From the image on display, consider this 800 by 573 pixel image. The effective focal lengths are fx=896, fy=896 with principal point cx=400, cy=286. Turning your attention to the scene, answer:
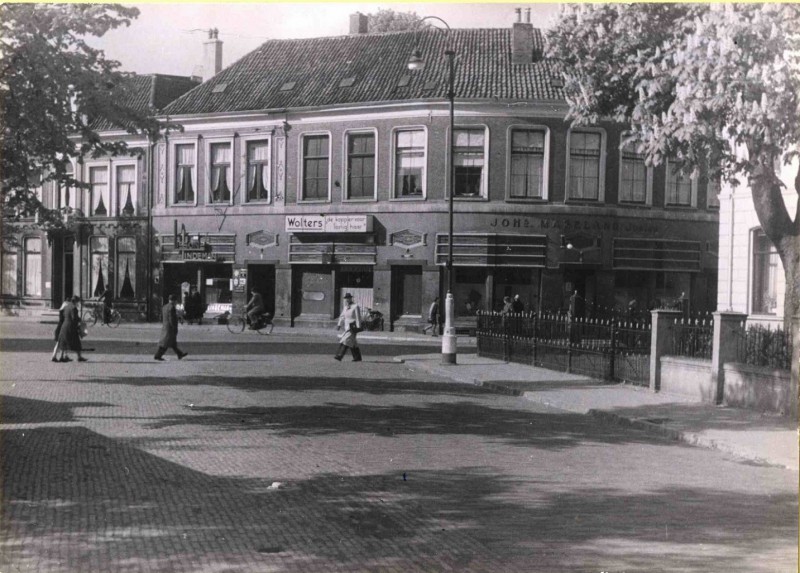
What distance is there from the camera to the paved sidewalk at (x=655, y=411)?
37.9ft

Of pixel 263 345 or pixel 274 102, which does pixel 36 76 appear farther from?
pixel 274 102

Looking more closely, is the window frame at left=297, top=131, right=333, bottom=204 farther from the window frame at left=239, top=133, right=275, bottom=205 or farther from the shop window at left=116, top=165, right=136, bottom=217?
the shop window at left=116, top=165, right=136, bottom=217

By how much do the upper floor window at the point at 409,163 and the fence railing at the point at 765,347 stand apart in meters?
21.4

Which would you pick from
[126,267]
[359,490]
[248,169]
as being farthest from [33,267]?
[359,490]

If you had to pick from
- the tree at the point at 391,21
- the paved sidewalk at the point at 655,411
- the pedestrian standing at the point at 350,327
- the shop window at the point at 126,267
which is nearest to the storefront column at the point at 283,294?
the shop window at the point at 126,267

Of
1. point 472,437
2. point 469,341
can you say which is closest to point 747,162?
point 472,437

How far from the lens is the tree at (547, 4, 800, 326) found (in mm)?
11156

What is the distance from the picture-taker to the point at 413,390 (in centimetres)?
1720

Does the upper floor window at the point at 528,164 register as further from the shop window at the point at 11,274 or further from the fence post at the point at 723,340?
the shop window at the point at 11,274

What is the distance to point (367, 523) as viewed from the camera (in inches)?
289

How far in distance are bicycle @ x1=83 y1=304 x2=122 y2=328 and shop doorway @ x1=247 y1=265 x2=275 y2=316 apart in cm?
581

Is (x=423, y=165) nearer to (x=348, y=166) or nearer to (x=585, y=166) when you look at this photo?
(x=348, y=166)

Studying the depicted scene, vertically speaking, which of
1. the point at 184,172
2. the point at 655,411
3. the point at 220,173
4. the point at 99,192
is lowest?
the point at 655,411

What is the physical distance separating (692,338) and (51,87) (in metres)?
11.6
